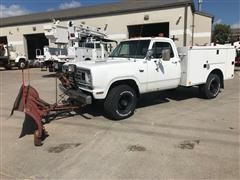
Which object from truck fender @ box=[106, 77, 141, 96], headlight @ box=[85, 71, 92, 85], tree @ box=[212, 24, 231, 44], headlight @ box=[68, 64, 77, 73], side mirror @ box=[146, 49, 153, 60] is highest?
tree @ box=[212, 24, 231, 44]

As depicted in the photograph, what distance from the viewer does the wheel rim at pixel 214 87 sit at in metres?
8.54

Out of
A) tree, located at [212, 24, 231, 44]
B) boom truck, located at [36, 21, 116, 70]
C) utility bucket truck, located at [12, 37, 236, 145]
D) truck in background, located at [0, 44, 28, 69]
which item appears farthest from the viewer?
tree, located at [212, 24, 231, 44]

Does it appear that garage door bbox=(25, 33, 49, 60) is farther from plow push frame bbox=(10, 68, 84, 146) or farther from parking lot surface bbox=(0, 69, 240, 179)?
plow push frame bbox=(10, 68, 84, 146)

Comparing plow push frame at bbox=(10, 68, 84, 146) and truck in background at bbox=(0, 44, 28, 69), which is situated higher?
truck in background at bbox=(0, 44, 28, 69)

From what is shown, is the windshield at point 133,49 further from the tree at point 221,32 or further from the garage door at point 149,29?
the tree at point 221,32

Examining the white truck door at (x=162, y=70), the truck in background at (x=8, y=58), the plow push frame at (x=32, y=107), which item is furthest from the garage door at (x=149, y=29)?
the plow push frame at (x=32, y=107)

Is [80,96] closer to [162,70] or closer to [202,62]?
[162,70]

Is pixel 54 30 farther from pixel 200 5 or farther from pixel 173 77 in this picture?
pixel 200 5

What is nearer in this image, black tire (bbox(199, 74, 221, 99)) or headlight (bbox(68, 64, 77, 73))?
headlight (bbox(68, 64, 77, 73))

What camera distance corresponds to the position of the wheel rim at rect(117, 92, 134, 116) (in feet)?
20.6

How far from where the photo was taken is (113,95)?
237 inches

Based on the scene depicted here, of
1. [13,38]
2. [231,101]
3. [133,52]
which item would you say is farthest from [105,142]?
[13,38]

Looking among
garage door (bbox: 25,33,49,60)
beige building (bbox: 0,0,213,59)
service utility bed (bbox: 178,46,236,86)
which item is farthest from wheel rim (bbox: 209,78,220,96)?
garage door (bbox: 25,33,49,60)

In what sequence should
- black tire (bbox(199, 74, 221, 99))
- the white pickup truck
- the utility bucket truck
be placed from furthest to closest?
black tire (bbox(199, 74, 221, 99))
the white pickup truck
the utility bucket truck
